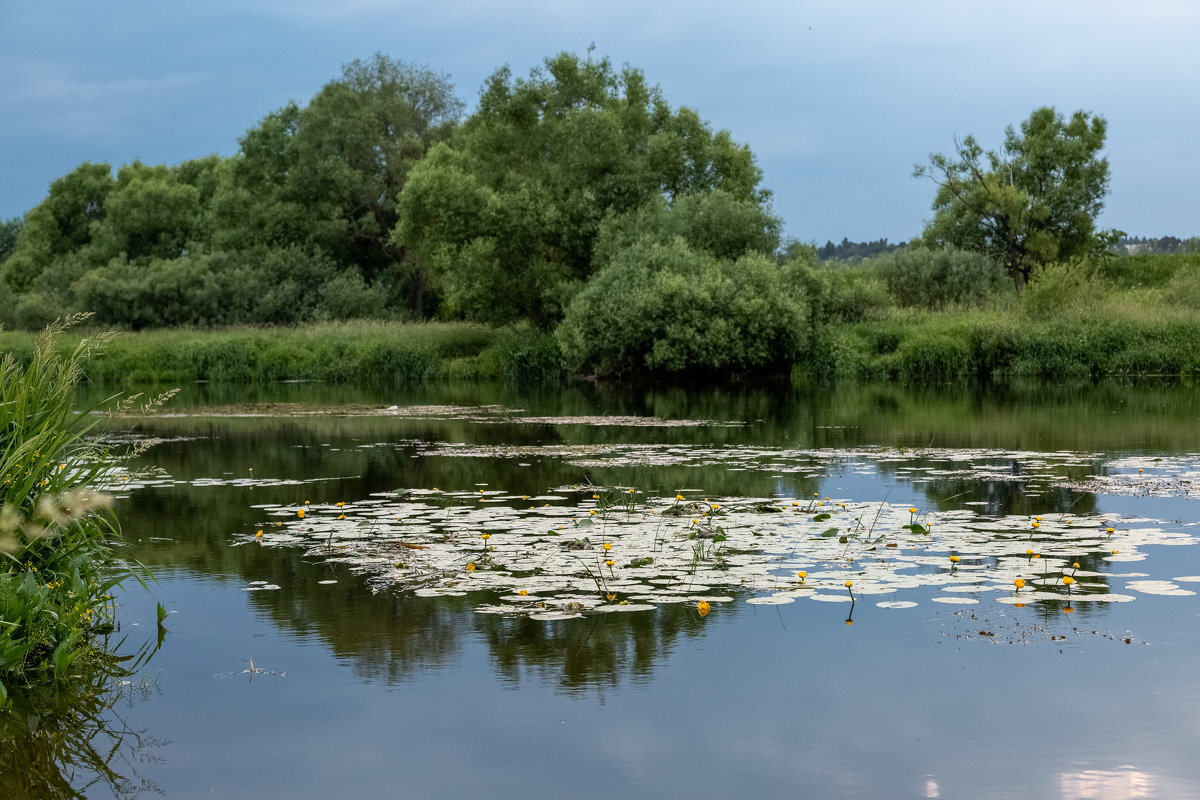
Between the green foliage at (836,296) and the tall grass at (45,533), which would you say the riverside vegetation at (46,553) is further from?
the green foliage at (836,296)

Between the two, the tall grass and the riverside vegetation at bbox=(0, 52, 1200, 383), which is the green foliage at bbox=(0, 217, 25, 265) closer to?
the riverside vegetation at bbox=(0, 52, 1200, 383)

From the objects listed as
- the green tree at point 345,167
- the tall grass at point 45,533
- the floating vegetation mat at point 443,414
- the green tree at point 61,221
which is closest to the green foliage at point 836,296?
the floating vegetation mat at point 443,414

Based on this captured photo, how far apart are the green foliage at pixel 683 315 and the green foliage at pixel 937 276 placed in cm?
1059

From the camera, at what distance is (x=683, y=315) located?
35281 mm

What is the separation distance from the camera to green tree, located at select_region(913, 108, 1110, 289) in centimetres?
5506

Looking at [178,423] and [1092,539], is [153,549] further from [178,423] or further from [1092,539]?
[178,423]

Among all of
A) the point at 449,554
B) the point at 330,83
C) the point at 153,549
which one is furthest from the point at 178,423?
the point at 330,83

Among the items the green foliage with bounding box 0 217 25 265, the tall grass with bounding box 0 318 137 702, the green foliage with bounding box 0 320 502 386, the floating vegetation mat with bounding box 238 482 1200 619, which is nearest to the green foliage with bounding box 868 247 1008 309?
the green foliage with bounding box 0 320 502 386

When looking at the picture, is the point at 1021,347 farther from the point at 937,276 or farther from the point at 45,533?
the point at 45,533

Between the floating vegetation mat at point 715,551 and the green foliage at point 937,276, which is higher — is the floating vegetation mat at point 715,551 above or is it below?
below

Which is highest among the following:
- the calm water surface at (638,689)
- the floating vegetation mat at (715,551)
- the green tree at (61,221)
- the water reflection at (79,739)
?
the green tree at (61,221)

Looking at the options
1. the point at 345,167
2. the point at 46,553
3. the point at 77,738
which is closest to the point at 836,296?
the point at 345,167

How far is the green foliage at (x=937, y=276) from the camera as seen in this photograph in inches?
1821

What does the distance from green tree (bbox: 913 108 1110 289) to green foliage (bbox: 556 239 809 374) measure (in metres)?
21.0
